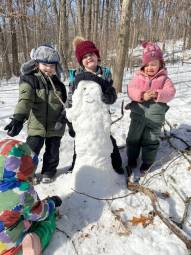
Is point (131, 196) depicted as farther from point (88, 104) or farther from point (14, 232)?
point (14, 232)

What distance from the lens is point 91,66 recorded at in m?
2.76

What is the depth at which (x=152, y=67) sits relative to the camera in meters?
2.90

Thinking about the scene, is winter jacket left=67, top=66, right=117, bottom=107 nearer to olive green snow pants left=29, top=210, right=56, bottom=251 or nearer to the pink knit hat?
the pink knit hat

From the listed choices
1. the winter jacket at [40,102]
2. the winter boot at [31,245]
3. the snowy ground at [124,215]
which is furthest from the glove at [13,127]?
the winter boot at [31,245]

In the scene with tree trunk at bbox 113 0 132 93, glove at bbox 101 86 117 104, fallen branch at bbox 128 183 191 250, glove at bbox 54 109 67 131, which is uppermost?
tree trunk at bbox 113 0 132 93

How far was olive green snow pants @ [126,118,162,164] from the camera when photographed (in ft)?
10.1

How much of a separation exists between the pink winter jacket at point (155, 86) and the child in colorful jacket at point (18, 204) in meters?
1.28

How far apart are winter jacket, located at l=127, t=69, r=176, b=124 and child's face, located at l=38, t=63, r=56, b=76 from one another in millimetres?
793

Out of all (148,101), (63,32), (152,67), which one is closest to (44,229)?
(148,101)

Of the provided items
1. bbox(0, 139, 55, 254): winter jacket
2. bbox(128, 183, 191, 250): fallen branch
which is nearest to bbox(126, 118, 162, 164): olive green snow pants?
bbox(128, 183, 191, 250): fallen branch

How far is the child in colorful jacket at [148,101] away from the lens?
288 centimetres

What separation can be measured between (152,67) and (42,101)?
3.72 feet

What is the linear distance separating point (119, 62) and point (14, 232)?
15.9 ft

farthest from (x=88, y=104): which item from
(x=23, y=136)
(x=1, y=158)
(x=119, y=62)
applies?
(x=119, y=62)
